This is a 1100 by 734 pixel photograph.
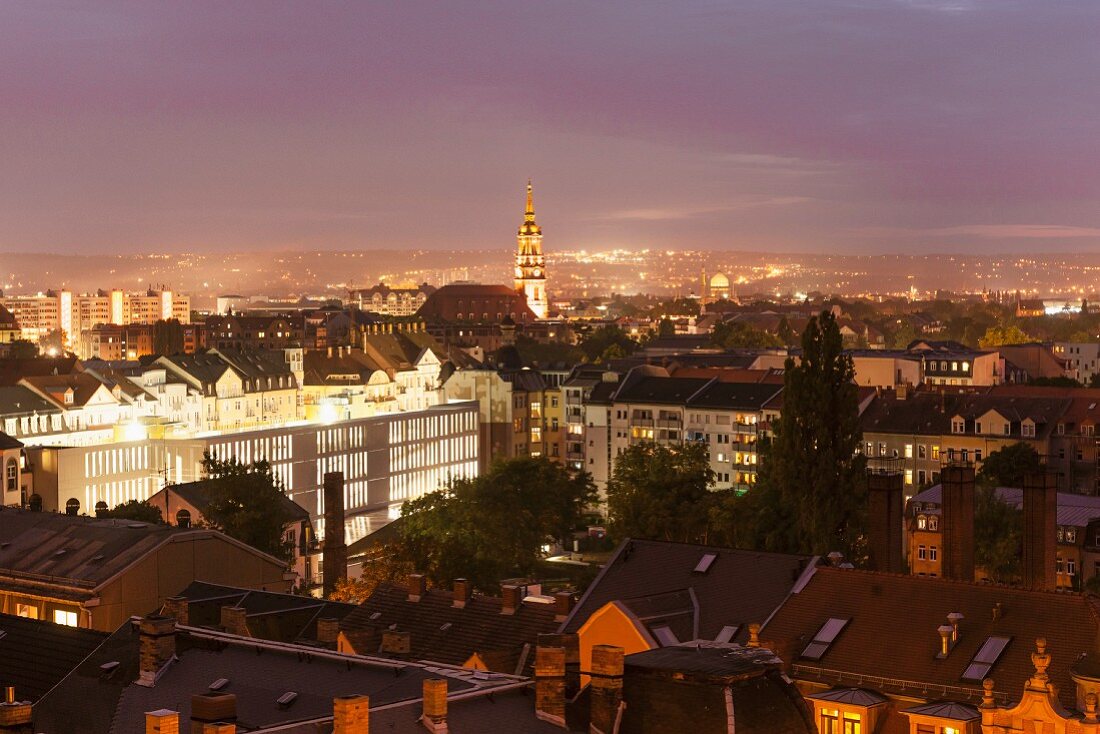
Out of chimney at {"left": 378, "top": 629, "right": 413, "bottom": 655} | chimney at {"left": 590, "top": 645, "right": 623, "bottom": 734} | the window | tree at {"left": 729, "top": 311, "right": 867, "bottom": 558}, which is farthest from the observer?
tree at {"left": 729, "top": 311, "right": 867, "bottom": 558}

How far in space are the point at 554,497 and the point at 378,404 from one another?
4797 cm

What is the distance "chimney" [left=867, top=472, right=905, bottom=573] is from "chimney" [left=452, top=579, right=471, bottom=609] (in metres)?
12.7

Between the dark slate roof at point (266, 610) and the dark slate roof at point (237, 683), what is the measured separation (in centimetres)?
965

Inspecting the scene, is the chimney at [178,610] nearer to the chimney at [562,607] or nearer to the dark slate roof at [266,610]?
the dark slate roof at [266,610]

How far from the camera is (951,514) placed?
48062 mm

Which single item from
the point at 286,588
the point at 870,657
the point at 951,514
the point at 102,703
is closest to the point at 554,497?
the point at 286,588

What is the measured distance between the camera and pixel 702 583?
3953cm

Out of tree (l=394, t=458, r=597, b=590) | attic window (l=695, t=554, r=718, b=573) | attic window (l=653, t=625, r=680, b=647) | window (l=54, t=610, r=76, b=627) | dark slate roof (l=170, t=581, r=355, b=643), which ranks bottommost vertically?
tree (l=394, t=458, r=597, b=590)

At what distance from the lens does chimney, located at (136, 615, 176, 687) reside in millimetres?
28406

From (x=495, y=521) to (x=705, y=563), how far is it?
143 ft

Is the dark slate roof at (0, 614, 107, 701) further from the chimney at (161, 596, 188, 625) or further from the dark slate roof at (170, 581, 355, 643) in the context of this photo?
the dark slate roof at (170, 581, 355, 643)

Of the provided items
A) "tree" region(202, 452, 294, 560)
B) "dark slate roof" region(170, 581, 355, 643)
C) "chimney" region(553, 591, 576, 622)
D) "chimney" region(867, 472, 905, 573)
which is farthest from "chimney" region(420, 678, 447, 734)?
"tree" region(202, 452, 294, 560)

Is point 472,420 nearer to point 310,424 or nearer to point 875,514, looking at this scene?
point 310,424

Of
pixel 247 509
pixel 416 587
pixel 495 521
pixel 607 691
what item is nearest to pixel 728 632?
pixel 416 587
